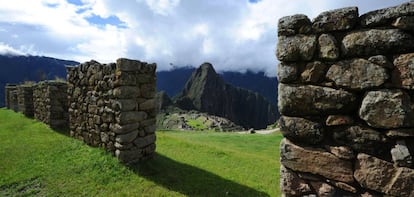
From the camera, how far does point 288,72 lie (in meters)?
3.53

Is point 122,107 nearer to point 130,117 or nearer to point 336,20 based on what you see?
point 130,117

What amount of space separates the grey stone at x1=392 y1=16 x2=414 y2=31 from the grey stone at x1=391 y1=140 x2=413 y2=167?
1.06 m

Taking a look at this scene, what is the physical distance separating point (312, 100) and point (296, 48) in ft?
1.97

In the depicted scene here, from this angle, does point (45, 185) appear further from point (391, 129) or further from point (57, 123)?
point (391, 129)

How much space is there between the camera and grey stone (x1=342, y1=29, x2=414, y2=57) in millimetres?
2871

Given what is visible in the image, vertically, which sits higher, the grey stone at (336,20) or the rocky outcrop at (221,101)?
the grey stone at (336,20)

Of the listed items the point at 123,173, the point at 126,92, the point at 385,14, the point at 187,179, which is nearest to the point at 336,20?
the point at 385,14

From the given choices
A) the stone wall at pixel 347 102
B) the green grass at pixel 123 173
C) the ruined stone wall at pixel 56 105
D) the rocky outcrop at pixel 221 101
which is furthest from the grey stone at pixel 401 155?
the rocky outcrop at pixel 221 101

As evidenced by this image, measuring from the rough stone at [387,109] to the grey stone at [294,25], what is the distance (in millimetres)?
958

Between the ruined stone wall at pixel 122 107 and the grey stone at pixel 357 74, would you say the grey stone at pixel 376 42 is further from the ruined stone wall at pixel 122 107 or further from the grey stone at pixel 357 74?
the ruined stone wall at pixel 122 107

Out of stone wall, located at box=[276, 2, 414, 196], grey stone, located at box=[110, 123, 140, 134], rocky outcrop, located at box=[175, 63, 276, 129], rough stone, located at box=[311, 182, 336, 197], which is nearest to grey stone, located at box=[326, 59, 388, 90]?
stone wall, located at box=[276, 2, 414, 196]

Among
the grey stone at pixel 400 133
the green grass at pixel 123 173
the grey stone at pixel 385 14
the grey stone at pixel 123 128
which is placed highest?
the grey stone at pixel 385 14

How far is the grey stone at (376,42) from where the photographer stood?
287 centimetres

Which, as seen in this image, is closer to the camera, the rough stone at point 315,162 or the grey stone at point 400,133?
the grey stone at point 400,133
